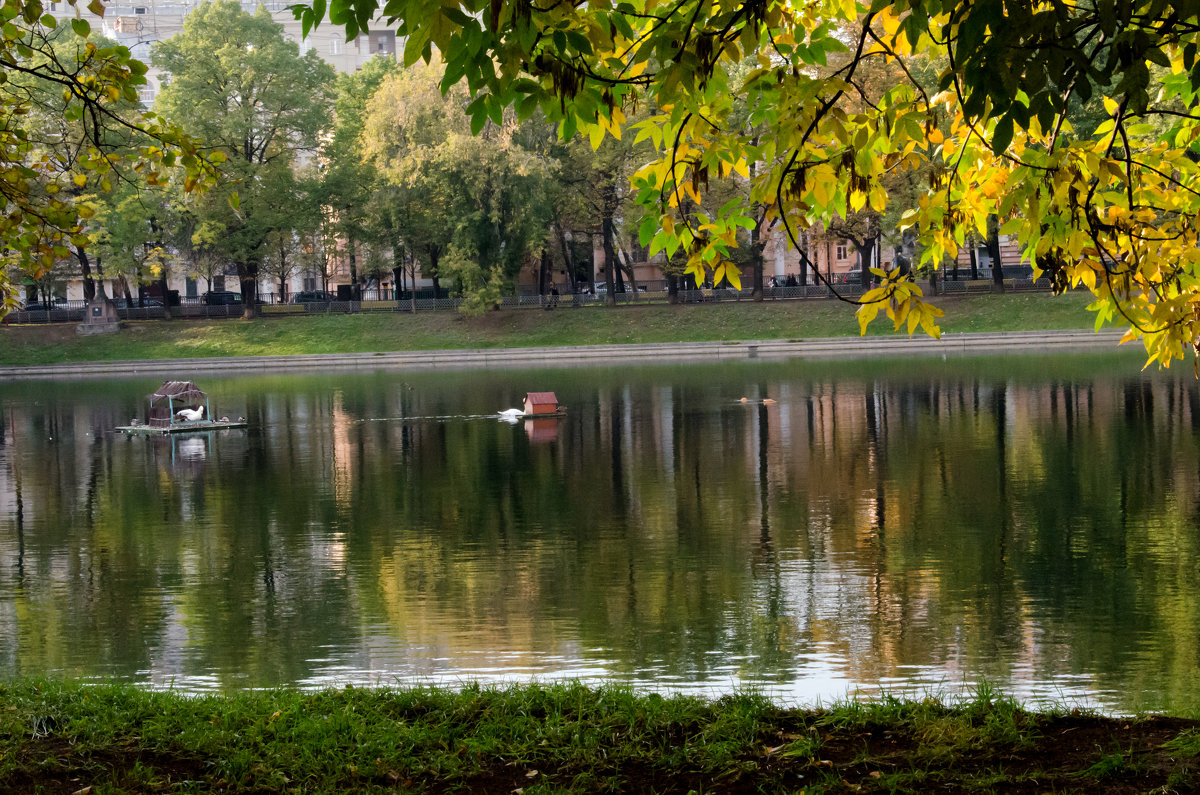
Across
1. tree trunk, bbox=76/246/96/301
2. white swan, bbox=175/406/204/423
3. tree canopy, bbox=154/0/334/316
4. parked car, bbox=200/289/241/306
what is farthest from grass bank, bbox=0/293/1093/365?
white swan, bbox=175/406/204/423

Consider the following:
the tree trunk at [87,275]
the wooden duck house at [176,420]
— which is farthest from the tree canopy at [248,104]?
the wooden duck house at [176,420]

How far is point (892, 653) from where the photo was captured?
9.45 metres

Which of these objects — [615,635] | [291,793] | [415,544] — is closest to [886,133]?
[291,793]

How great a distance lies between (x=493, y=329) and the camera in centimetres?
5897

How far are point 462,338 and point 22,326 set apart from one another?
23.9m

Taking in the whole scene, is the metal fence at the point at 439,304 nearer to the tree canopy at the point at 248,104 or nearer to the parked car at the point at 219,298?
the parked car at the point at 219,298

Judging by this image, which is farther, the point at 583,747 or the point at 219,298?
the point at 219,298

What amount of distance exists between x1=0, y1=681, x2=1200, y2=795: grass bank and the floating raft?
24276 mm

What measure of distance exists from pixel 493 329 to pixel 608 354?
773cm

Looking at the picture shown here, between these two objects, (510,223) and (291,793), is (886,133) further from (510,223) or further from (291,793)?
(510,223)

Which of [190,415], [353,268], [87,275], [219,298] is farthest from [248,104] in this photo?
[190,415]

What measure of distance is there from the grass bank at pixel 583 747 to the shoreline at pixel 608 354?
4260 centimetres

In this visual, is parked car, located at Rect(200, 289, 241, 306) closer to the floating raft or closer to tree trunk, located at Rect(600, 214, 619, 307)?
Result: tree trunk, located at Rect(600, 214, 619, 307)

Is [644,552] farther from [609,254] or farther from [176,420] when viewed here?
[609,254]
